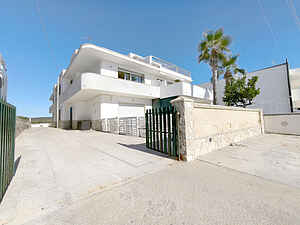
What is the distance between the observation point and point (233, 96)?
12789mm

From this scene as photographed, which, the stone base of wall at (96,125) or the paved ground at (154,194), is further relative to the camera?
the stone base of wall at (96,125)

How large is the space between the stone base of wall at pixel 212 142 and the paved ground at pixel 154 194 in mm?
512

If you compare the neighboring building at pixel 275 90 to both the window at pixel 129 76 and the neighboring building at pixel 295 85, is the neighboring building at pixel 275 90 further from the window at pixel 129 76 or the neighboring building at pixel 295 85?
the window at pixel 129 76

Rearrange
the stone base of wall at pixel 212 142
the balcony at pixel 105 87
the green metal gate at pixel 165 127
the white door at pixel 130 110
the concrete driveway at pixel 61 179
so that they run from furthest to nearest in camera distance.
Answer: the white door at pixel 130 110 → the balcony at pixel 105 87 → the green metal gate at pixel 165 127 → the stone base of wall at pixel 212 142 → the concrete driveway at pixel 61 179

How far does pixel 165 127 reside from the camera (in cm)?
461

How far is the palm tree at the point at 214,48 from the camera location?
13094 millimetres

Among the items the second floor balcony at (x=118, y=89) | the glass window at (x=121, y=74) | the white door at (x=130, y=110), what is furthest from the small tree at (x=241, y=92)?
the glass window at (x=121, y=74)

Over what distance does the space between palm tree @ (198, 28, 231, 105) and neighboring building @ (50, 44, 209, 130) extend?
318cm

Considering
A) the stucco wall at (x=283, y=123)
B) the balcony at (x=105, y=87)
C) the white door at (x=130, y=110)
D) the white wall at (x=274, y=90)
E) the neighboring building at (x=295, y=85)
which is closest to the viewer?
the stucco wall at (x=283, y=123)

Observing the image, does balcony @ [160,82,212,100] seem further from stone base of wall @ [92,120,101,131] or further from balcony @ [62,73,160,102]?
stone base of wall @ [92,120,101,131]

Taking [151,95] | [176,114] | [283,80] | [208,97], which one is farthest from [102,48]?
[283,80]

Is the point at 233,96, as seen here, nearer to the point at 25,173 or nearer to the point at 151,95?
the point at 151,95

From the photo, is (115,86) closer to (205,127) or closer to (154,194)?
(205,127)

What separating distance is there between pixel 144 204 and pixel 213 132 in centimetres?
425
